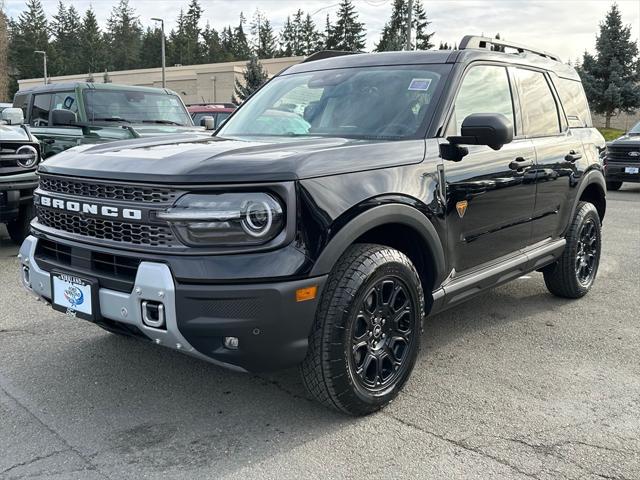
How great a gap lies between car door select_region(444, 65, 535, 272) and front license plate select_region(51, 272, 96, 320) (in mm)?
1877

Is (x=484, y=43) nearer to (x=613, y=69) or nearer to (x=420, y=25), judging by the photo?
(x=613, y=69)

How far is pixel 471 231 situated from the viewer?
369 cm

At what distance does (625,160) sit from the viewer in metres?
13.7

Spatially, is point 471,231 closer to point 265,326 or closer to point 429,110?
point 429,110

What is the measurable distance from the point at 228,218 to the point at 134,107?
23.1ft

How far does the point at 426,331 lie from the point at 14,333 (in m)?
2.80

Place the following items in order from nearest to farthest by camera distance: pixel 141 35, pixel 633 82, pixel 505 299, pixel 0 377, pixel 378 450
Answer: pixel 378 450 → pixel 0 377 → pixel 505 299 → pixel 633 82 → pixel 141 35

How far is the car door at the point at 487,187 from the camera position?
3.56 metres

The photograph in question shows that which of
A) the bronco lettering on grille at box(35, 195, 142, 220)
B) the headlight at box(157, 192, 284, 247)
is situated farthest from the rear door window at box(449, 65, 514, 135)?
the bronco lettering on grille at box(35, 195, 142, 220)

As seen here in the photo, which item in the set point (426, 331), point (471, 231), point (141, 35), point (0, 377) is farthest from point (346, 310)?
point (141, 35)

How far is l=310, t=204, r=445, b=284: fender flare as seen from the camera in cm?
277

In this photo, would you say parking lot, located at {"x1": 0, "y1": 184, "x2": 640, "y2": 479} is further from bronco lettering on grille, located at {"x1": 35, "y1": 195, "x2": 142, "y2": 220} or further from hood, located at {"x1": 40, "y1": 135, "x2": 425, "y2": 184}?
hood, located at {"x1": 40, "y1": 135, "x2": 425, "y2": 184}

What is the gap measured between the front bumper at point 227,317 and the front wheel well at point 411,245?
626 mm

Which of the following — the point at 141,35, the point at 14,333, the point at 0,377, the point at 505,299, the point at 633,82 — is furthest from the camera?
the point at 141,35
